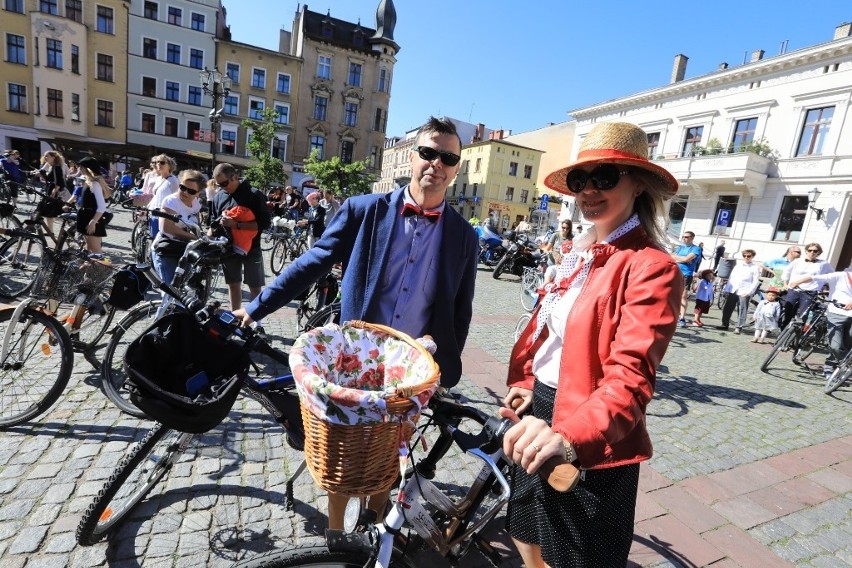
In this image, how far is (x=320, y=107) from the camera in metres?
41.2

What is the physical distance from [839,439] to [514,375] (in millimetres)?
5008

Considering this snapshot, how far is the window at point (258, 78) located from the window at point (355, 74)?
7.82 metres

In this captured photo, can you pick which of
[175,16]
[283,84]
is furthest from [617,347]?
[175,16]

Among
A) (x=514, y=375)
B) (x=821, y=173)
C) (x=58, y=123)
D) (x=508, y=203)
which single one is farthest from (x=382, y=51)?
(x=514, y=375)

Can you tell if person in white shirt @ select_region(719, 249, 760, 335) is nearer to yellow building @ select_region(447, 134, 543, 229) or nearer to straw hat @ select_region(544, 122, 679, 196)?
straw hat @ select_region(544, 122, 679, 196)

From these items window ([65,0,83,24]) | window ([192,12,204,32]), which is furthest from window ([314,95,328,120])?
window ([65,0,83,24])

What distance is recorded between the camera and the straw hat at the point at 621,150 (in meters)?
1.43

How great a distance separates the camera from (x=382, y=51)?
141ft

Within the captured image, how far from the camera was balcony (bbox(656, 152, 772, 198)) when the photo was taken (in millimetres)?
21250

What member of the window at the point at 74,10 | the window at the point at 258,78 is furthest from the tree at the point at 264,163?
the window at the point at 74,10

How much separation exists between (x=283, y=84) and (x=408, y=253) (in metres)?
43.4

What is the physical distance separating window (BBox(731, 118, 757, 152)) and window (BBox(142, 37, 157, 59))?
41036 millimetres

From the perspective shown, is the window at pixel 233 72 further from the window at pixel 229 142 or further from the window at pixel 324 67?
the window at pixel 324 67

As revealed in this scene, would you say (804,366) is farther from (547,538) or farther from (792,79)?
(792,79)
